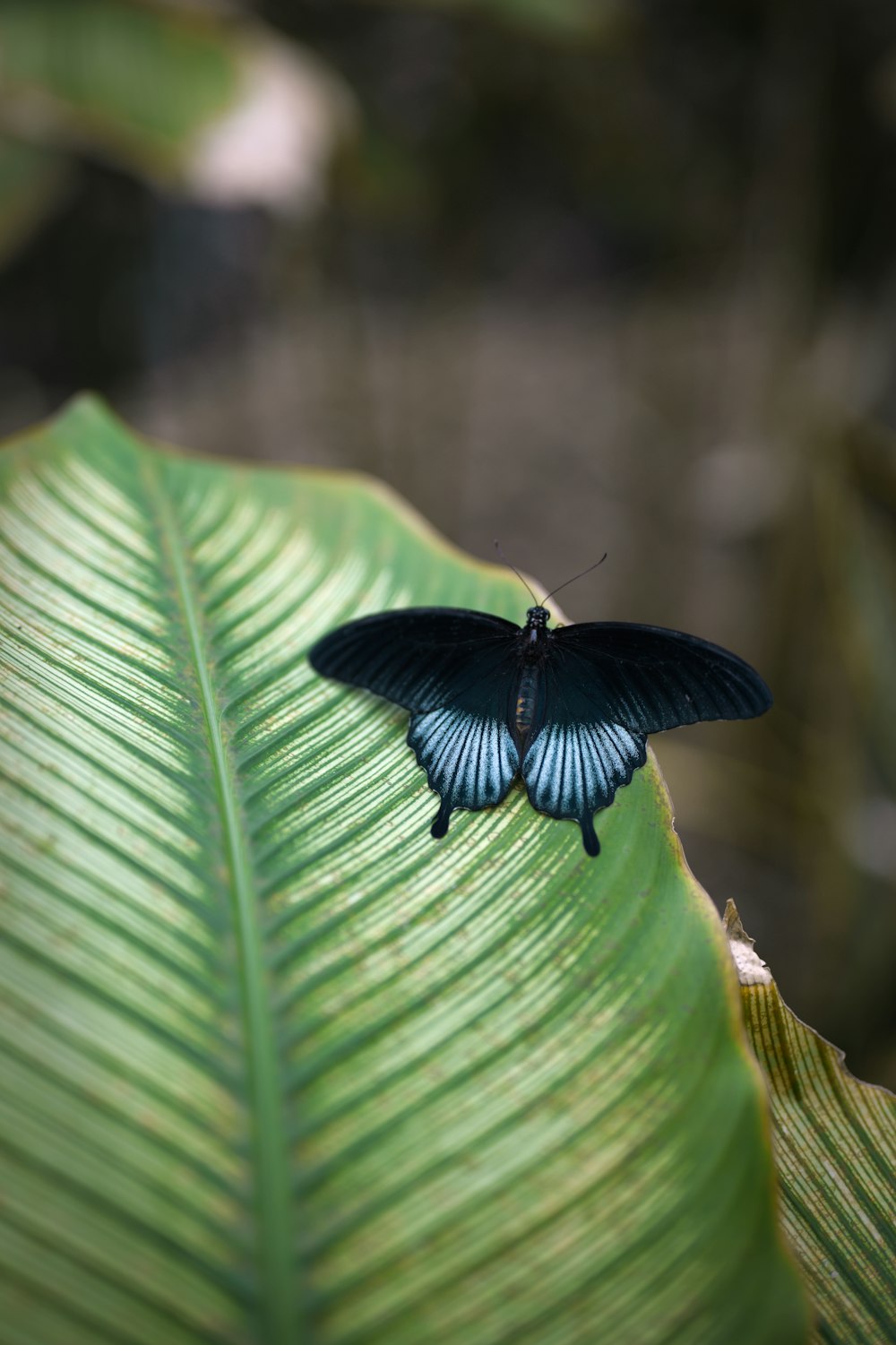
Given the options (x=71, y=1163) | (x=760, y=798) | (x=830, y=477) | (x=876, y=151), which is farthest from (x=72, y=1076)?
(x=876, y=151)

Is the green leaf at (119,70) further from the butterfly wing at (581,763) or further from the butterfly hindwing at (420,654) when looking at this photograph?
the butterfly wing at (581,763)

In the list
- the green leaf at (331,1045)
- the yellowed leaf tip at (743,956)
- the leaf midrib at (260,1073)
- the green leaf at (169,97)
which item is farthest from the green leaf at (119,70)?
the yellowed leaf tip at (743,956)

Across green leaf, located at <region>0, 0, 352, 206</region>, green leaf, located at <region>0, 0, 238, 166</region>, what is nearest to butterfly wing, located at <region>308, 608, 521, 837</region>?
green leaf, located at <region>0, 0, 352, 206</region>

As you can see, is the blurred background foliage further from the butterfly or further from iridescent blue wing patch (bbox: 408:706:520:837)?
iridescent blue wing patch (bbox: 408:706:520:837)

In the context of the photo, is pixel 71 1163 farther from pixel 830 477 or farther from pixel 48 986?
pixel 830 477

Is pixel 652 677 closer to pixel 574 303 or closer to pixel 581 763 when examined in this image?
pixel 581 763

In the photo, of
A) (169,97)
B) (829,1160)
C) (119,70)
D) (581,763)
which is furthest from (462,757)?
(119,70)
